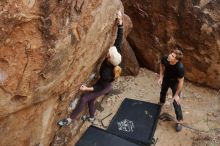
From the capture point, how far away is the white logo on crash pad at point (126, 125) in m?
7.16

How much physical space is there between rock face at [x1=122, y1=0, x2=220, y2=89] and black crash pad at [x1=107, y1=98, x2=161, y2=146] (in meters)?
1.52

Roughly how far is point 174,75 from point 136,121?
1260 mm

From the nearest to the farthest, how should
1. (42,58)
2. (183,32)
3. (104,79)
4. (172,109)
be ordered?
1. (42,58)
2. (104,79)
3. (172,109)
4. (183,32)

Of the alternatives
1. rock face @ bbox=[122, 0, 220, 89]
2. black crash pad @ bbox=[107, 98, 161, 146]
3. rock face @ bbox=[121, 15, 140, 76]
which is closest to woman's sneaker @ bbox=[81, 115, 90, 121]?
black crash pad @ bbox=[107, 98, 161, 146]

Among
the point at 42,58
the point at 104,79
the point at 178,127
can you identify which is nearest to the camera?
the point at 42,58

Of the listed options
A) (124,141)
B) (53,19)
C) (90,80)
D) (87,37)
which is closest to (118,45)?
(90,80)

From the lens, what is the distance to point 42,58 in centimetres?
489

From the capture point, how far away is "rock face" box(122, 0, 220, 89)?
8008 mm

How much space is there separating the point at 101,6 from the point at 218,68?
367cm

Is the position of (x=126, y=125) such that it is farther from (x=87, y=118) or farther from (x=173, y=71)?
(x=173, y=71)

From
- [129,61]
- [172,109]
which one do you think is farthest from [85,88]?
[129,61]

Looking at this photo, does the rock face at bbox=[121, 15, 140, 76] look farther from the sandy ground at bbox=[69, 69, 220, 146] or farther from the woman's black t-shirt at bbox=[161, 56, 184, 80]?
the woman's black t-shirt at bbox=[161, 56, 184, 80]

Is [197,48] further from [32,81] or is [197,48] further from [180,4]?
[32,81]

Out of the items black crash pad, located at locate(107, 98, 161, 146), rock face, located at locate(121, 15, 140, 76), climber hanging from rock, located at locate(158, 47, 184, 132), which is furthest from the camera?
rock face, located at locate(121, 15, 140, 76)
